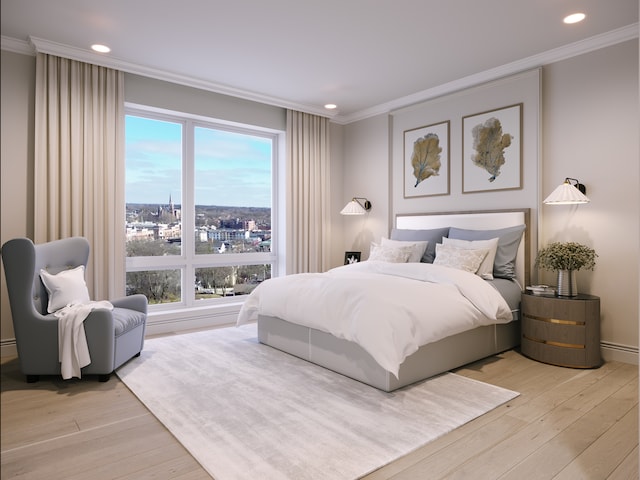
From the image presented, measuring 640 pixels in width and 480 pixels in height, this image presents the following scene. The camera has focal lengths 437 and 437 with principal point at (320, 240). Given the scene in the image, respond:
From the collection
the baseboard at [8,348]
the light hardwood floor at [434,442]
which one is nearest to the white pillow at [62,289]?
the light hardwood floor at [434,442]

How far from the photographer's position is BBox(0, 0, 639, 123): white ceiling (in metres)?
3.09

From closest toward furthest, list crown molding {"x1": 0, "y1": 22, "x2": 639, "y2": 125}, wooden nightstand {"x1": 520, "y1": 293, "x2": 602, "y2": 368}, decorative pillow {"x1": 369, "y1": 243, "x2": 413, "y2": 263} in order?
wooden nightstand {"x1": 520, "y1": 293, "x2": 602, "y2": 368}, crown molding {"x1": 0, "y1": 22, "x2": 639, "y2": 125}, decorative pillow {"x1": 369, "y1": 243, "x2": 413, "y2": 263}

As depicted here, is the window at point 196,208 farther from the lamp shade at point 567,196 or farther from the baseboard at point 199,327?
the lamp shade at point 567,196

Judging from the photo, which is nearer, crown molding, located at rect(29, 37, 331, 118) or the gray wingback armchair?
the gray wingback armchair

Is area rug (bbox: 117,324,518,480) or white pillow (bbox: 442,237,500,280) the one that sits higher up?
white pillow (bbox: 442,237,500,280)

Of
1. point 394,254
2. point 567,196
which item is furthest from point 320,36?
point 567,196

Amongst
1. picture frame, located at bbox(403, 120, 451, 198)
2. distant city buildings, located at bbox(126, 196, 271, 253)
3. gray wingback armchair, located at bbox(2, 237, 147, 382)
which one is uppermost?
picture frame, located at bbox(403, 120, 451, 198)

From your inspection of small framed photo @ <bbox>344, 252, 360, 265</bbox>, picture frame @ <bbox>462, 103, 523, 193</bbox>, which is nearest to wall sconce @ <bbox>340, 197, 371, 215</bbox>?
small framed photo @ <bbox>344, 252, 360, 265</bbox>

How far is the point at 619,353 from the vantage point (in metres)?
3.47

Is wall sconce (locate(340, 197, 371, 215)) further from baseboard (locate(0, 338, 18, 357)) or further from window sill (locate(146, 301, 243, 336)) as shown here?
baseboard (locate(0, 338, 18, 357))

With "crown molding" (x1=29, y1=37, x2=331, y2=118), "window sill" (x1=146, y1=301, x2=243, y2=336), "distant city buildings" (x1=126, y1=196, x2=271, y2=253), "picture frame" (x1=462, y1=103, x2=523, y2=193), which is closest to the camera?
"crown molding" (x1=29, y1=37, x2=331, y2=118)

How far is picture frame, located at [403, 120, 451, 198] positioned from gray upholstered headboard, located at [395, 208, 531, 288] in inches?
11.2

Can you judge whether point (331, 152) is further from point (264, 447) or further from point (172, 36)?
point (264, 447)

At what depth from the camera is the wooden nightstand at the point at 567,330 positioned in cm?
323
